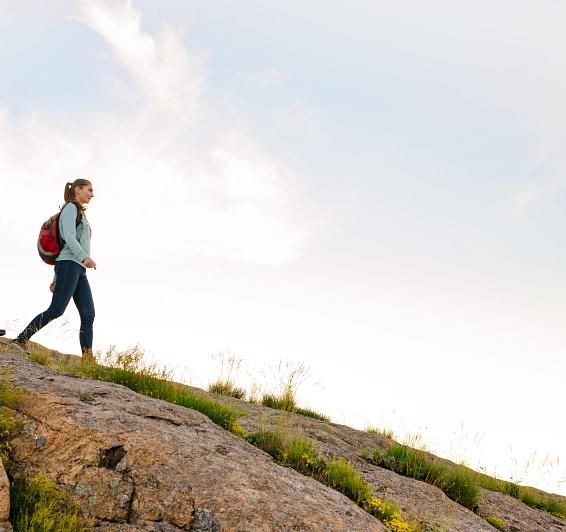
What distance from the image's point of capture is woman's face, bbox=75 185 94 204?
8.24 metres

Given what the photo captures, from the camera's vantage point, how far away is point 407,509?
5734 mm

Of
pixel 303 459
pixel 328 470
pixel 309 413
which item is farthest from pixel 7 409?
pixel 309 413

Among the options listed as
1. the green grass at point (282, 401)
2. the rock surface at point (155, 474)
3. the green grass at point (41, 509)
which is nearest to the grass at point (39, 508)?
the green grass at point (41, 509)

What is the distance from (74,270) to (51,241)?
0.61 metres

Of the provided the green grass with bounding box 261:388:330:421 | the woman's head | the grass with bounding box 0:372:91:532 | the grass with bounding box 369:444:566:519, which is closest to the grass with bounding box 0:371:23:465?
the grass with bounding box 0:372:91:532

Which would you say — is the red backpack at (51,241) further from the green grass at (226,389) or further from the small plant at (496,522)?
the small plant at (496,522)

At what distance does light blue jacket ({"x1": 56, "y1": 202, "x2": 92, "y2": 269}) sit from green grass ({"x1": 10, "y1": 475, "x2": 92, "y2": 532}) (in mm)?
4355

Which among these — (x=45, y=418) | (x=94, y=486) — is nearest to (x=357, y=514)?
(x=94, y=486)

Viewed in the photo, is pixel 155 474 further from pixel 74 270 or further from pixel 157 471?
pixel 74 270

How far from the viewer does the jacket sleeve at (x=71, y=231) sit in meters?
7.90

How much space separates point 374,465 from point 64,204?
19.9ft

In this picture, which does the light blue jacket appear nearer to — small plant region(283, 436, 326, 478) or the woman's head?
the woman's head

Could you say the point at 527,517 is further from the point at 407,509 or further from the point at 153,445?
the point at 153,445

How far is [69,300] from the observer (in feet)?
26.2
